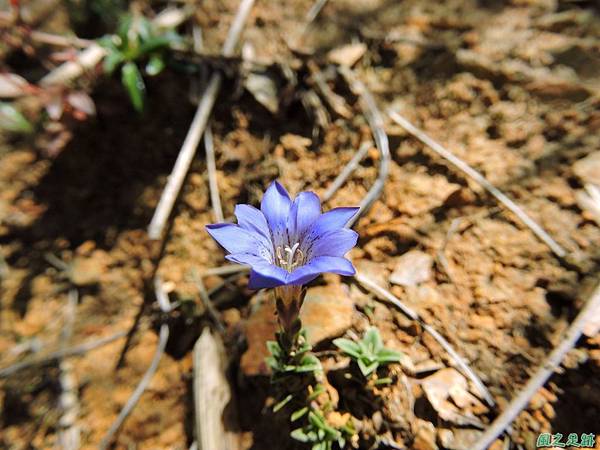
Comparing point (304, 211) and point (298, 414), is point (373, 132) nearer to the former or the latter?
point (304, 211)

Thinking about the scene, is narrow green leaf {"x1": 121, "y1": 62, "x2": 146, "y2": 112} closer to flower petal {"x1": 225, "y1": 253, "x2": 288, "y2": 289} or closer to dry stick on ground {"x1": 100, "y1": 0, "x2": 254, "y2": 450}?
dry stick on ground {"x1": 100, "y1": 0, "x2": 254, "y2": 450}

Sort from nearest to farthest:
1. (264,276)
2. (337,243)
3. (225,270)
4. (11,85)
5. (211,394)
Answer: (264,276) → (337,243) → (211,394) → (225,270) → (11,85)

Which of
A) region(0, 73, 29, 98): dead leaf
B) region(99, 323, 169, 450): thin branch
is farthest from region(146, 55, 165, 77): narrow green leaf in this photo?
region(99, 323, 169, 450): thin branch

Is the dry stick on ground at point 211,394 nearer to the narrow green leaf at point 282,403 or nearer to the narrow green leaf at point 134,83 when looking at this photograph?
the narrow green leaf at point 282,403

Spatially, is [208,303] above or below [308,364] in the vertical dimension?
above

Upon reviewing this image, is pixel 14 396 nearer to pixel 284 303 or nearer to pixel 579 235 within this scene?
pixel 284 303

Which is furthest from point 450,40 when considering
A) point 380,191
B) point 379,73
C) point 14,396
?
point 14,396

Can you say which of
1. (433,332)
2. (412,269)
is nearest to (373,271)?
(412,269)
